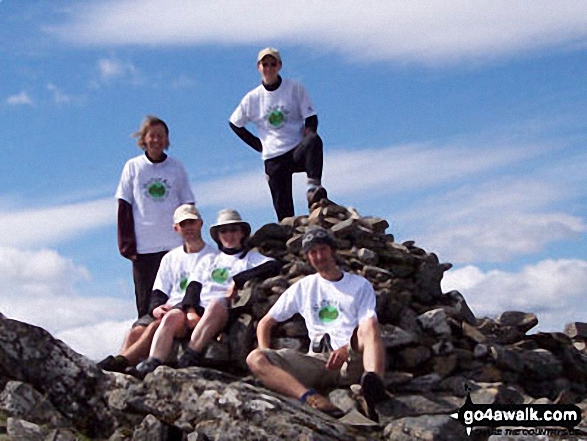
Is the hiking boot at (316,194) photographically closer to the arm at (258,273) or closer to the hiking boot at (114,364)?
the arm at (258,273)

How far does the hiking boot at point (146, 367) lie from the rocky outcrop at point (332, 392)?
2.41 feet

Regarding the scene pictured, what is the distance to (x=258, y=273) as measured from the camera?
1506 centimetres

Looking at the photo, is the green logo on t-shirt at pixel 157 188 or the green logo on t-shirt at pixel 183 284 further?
the green logo on t-shirt at pixel 157 188

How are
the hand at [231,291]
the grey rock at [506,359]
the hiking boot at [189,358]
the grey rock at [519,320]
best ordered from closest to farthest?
the hiking boot at [189,358] → the hand at [231,291] → the grey rock at [506,359] → the grey rock at [519,320]

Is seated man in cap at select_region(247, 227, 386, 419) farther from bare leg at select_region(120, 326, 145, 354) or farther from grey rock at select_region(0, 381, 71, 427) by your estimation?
grey rock at select_region(0, 381, 71, 427)

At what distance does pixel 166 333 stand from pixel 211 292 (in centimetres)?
101

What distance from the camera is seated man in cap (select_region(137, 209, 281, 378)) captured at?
14.1 m

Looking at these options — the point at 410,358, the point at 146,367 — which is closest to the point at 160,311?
the point at 146,367

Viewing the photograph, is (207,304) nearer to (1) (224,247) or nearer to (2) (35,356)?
(1) (224,247)

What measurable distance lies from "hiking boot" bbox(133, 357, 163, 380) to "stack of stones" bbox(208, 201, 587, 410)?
4.20ft

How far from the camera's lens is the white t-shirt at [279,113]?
1762 centimetres

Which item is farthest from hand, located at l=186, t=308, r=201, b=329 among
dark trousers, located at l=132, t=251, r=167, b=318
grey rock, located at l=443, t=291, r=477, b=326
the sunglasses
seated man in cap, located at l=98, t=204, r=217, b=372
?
grey rock, located at l=443, t=291, r=477, b=326

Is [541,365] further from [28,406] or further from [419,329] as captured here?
[28,406]

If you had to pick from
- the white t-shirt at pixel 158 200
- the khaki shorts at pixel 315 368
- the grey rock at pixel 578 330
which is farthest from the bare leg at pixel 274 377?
the grey rock at pixel 578 330
